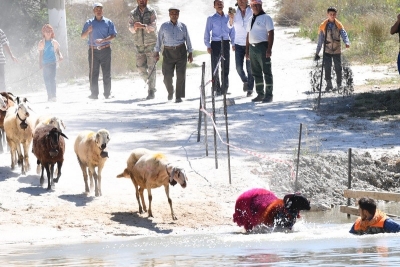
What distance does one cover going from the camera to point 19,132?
58.5 ft

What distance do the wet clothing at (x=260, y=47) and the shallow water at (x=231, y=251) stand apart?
26.4ft

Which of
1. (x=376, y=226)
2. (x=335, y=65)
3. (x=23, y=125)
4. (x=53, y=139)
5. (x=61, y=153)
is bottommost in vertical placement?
(x=376, y=226)

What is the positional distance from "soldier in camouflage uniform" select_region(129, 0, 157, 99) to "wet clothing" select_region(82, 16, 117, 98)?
Result: 674 millimetres

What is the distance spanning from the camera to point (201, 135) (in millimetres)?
20406

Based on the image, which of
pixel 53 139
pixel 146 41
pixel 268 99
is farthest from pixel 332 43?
pixel 53 139

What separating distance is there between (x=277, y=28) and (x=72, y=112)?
15876mm

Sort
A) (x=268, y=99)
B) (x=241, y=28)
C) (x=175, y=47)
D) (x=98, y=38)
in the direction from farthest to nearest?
(x=98, y=38)
(x=175, y=47)
(x=241, y=28)
(x=268, y=99)

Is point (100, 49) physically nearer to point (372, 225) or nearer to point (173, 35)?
point (173, 35)

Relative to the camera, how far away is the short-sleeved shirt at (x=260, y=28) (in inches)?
885

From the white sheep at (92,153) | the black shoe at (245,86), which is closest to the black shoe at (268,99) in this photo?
the black shoe at (245,86)

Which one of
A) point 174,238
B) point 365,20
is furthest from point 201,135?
point 365,20

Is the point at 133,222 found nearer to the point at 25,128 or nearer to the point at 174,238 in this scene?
the point at 174,238

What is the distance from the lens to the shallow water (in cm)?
1149

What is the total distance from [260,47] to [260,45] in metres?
0.04
